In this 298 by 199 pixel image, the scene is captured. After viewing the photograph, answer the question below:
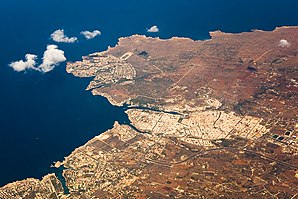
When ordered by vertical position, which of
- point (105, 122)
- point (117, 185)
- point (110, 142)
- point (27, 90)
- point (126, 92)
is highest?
point (27, 90)

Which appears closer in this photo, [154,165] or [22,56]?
[154,165]

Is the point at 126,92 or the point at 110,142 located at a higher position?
the point at 126,92

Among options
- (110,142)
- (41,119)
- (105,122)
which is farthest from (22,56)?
(110,142)

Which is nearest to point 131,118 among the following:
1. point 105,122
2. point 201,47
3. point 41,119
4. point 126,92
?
point 105,122

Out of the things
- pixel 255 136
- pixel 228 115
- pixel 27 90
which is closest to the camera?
pixel 255 136

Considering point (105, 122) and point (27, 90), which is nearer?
point (105, 122)

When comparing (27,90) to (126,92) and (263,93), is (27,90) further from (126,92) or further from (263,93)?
(263,93)

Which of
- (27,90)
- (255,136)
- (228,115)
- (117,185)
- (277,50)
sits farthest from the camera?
(277,50)

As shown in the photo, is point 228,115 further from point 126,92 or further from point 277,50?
point 277,50

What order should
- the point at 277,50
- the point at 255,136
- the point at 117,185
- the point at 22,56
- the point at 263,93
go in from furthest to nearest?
1. the point at 22,56
2. the point at 277,50
3. the point at 263,93
4. the point at 255,136
5. the point at 117,185
